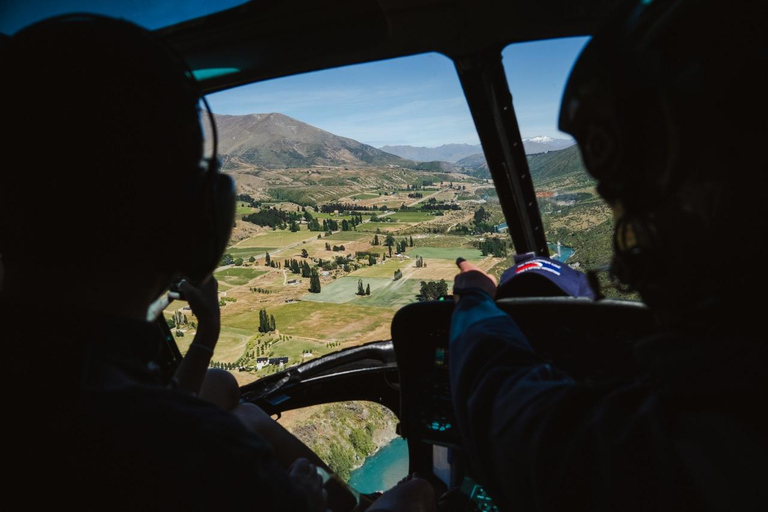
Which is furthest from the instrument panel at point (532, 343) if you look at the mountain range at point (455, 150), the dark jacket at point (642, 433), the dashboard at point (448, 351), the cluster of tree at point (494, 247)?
the dark jacket at point (642, 433)

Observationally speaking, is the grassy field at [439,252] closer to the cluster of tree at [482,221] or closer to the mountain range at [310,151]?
the cluster of tree at [482,221]

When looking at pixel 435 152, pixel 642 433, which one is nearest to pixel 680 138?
pixel 642 433

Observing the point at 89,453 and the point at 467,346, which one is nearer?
the point at 89,453

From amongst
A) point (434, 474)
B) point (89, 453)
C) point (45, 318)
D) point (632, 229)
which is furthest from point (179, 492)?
point (434, 474)

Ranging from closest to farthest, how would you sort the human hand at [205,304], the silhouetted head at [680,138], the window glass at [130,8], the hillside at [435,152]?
the silhouetted head at [680,138] → the human hand at [205,304] → the window glass at [130,8] → the hillside at [435,152]

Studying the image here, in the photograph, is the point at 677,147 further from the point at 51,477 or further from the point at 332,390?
the point at 332,390

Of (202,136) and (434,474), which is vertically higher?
(202,136)

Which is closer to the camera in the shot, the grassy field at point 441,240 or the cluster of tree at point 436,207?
the grassy field at point 441,240
